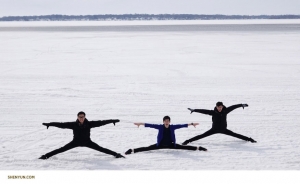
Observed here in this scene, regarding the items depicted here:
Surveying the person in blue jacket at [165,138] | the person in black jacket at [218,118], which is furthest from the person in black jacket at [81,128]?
the person in black jacket at [218,118]

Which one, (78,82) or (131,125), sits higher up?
(78,82)

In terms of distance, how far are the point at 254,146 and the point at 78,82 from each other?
7456mm

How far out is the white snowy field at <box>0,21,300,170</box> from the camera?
5.94 meters

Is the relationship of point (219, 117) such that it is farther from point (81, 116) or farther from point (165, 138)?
point (81, 116)

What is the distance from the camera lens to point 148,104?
9.71 m

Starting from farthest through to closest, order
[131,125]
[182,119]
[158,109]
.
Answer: [158,109]
[182,119]
[131,125]

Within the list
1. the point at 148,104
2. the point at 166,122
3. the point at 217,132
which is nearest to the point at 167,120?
the point at 166,122

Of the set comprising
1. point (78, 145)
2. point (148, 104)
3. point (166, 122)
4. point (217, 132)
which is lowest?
point (78, 145)

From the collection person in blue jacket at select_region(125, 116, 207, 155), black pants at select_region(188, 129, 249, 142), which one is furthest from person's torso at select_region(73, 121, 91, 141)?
black pants at select_region(188, 129, 249, 142)

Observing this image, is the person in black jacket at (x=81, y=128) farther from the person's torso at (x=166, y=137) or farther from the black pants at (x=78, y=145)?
the person's torso at (x=166, y=137)
